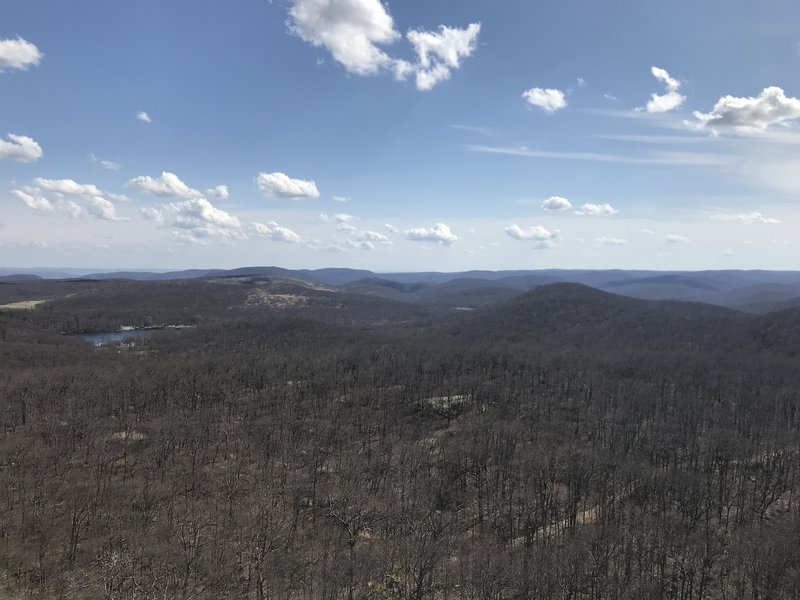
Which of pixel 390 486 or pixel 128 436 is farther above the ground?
pixel 128 436

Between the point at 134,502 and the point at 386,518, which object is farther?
the point at 386,518

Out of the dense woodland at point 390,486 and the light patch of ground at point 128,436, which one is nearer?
the dense woodland at point 390,486

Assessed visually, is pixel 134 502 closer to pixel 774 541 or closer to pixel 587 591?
pixel 587 591

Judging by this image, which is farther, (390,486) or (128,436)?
(128,436)

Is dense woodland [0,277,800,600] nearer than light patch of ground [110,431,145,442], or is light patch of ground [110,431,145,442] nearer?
dense woodland [0,277,800,600]

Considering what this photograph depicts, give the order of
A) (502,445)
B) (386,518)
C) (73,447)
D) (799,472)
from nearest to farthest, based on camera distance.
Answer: (386,518) < (73,447) < (799,472) < (502,445)

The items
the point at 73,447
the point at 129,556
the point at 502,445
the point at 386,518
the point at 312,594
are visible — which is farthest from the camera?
the point at 502,445

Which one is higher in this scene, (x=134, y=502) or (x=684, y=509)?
(x=134, y=502)

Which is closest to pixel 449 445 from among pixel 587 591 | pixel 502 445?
pixel 502 445
